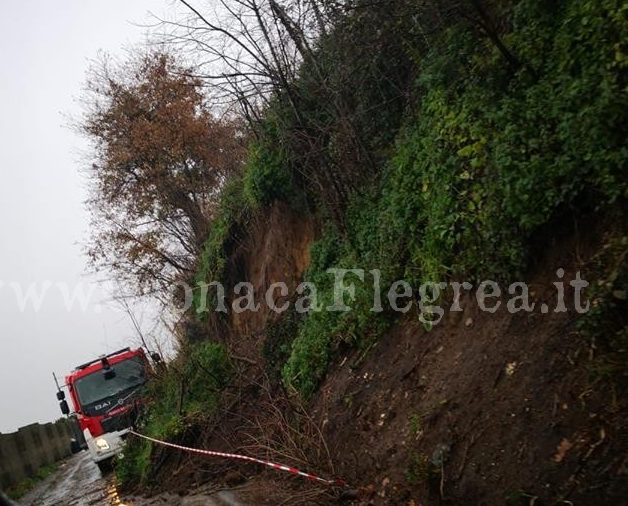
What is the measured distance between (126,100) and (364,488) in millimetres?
19550

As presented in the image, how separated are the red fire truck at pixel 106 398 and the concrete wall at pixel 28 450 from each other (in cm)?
802

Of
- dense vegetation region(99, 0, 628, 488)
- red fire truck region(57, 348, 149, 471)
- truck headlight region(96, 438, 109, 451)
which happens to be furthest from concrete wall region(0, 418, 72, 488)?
dense vegetation region(99, 0, 628, 488)

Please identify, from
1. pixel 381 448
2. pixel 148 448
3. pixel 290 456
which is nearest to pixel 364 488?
pixel 381 448

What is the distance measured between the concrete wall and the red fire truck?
26.3 feet

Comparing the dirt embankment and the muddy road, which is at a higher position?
the dirt embankment

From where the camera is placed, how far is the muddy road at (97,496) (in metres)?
8.36

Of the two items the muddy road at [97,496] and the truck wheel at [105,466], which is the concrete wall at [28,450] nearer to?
the muddy road at [97,496]

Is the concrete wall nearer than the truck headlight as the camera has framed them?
No

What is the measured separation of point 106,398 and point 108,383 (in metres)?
0.46

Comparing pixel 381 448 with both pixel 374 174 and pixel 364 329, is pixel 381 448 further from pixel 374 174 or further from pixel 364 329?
pixel 374 174

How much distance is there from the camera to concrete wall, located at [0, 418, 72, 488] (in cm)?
2342

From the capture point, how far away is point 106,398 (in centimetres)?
1614

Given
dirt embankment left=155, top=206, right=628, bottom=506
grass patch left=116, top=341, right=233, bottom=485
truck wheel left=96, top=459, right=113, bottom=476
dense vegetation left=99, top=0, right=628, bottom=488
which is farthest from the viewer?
truck wheel left=96, top=459, right=113, bottom=476

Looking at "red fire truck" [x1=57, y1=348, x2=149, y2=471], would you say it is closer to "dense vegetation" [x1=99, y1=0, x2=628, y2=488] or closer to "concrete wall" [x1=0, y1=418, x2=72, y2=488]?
"dense vegetation" [x1=99, y1=0, x2=628, y2=488]
